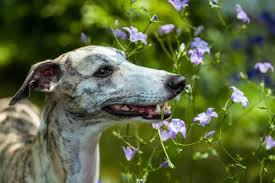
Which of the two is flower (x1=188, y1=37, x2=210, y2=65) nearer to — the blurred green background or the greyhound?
the greyhound

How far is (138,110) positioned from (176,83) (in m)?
0.25

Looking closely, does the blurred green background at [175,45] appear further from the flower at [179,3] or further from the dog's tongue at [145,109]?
the dog's tongue at [145,109]

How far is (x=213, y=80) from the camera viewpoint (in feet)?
22.5

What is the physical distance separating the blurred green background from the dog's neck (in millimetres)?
1373

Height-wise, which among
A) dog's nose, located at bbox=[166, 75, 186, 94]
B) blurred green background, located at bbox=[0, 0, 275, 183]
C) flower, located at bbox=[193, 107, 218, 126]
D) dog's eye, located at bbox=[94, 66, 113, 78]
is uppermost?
dog's nose, located at bbox=[166, 75, 186, 94]

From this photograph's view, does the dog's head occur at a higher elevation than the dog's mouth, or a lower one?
higher

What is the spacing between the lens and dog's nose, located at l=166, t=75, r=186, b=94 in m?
3.69

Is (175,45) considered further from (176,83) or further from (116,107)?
(176,83)

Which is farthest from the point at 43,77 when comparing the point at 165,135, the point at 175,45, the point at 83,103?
the point at 175,45

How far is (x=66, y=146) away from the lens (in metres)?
3.96

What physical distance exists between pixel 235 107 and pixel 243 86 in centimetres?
21

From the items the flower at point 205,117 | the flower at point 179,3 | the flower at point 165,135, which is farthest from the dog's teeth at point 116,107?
the flower at point 179,3

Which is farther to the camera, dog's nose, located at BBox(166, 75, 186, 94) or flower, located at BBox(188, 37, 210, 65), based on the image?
flower, located at BBox(188, 37, 210, 65)

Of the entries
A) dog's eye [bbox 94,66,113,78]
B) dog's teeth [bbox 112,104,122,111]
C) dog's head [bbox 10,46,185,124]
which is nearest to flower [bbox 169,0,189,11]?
dog's head [bbox 10,46,185,124]
